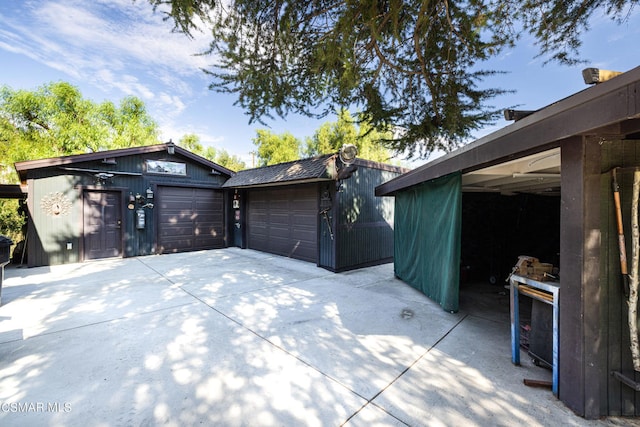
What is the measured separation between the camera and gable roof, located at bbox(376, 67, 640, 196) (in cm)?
129

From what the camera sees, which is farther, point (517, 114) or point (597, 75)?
point (517, 114)

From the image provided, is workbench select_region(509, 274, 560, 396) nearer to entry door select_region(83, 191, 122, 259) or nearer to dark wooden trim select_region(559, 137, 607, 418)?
dark wooden trim select_region(559, 137, 607, 418)

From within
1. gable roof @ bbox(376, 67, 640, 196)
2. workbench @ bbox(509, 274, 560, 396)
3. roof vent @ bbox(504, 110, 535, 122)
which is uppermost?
roof vent @ bbox(504, 110, 535, 122)

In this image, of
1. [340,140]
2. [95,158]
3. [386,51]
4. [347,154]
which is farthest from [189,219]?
[340,140]

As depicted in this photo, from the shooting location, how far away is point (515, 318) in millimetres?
2422

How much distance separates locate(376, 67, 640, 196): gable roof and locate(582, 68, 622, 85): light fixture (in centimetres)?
4

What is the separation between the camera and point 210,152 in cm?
2823

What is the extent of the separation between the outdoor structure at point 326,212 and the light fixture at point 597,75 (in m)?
4.38

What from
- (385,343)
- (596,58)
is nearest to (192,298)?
(385,343)

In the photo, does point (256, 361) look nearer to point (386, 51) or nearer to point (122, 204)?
point (386, 51)

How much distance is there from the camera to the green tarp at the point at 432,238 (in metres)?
3.48

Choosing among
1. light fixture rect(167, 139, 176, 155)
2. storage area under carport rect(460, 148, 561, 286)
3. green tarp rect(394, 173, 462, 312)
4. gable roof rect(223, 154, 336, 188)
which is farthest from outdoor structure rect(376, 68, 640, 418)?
light fixture rect(167, 139, 176, 155)

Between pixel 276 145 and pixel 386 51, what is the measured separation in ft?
69.4

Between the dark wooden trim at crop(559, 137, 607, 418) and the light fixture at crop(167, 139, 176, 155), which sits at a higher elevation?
the light fixture at crop(167, 139, 176, 155)
